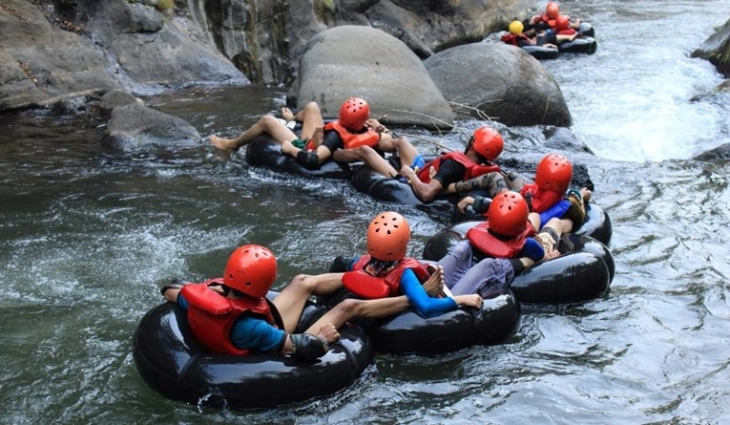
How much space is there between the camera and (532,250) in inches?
270

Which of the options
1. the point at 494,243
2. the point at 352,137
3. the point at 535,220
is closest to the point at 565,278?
the point at 494,243

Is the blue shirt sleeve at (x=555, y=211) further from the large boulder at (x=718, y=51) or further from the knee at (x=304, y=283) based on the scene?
the large boulder at (x=718, y=51)

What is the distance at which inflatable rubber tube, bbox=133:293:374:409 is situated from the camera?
5.08 m

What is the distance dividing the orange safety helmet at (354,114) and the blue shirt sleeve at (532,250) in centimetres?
347

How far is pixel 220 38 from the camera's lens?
51.8 feet

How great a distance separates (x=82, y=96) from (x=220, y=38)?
3.83 m

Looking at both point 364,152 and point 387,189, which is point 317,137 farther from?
point 387,189

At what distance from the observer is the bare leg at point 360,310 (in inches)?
223

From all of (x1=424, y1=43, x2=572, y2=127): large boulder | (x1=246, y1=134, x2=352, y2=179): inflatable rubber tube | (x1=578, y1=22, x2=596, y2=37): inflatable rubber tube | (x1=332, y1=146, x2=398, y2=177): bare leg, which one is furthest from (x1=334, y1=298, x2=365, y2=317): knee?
(x1=578, y1=22, x2=596, y2=37): inflatable rubber tube

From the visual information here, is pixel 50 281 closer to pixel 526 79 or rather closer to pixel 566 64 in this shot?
pixel 526 79

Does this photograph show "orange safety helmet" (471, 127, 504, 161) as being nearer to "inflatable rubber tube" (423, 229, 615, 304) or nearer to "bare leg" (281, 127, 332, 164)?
"bare leg" (281, 127, 332, 164)

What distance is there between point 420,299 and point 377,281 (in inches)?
13.1

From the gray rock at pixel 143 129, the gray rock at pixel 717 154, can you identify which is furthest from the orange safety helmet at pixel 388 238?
the gray rock at pixel 717 154

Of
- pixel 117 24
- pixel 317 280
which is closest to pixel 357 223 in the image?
pixel 317 280
